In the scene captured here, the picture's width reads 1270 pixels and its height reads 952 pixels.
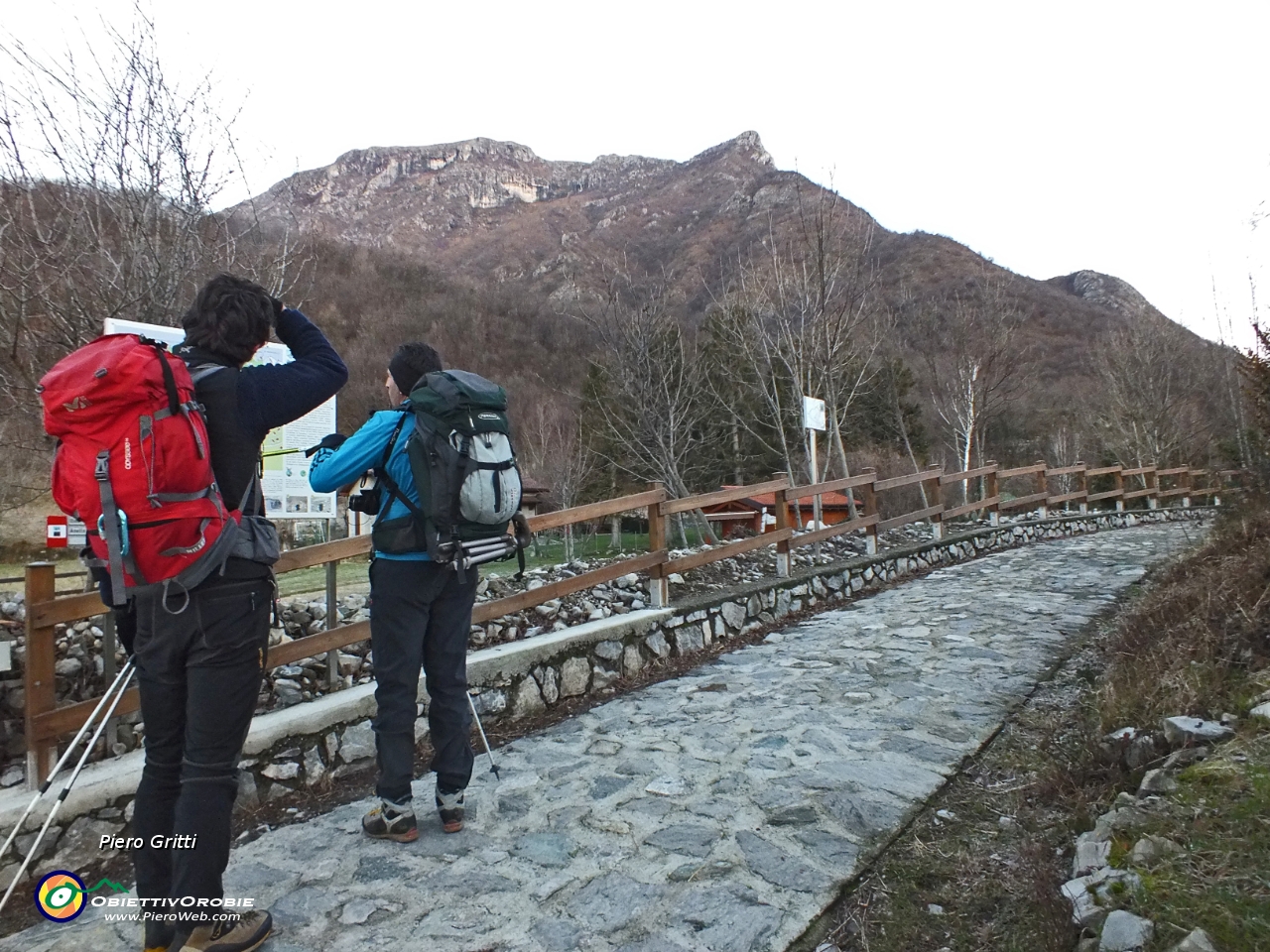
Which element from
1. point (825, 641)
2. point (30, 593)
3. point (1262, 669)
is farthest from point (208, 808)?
point (825, 641)

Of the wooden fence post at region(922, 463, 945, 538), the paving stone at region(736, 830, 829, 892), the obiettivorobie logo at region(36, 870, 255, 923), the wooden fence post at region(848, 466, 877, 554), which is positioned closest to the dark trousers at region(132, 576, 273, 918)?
the obiettivorobie logo at region(36, 870, 255, 923)

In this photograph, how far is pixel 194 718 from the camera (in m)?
2.02

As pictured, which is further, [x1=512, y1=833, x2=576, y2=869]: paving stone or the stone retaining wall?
the stone retaining wall

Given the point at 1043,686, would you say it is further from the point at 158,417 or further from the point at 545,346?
the point at 545,346

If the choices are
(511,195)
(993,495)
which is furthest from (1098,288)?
(511,195)

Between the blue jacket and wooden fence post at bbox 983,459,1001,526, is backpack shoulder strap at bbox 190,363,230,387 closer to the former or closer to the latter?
the blue jacket

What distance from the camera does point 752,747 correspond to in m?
3.85

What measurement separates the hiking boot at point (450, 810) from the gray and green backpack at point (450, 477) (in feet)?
3.12

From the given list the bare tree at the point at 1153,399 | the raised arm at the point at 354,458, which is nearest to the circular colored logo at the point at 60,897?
the raised arm at the point at 354,458

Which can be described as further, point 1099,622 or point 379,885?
point 1099,622

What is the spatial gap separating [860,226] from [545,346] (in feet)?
151

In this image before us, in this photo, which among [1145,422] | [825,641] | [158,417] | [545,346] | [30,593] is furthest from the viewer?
[545,346]

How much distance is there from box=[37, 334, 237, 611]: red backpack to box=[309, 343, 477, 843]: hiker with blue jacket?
0.83 metres

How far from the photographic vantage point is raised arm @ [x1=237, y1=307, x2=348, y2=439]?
2.17m
